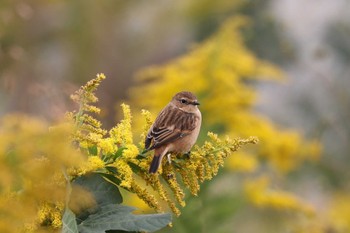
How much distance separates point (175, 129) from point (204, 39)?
291 inches

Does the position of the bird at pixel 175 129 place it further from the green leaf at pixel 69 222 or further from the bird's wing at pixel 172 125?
the green leaf at pixel 69 222

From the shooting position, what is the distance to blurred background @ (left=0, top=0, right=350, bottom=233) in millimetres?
5855

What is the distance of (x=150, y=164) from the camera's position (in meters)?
2.61

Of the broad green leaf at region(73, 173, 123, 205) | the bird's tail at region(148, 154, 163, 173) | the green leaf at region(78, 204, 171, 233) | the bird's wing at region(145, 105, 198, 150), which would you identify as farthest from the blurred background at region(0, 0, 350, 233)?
the green leaf at region(78, 204, 171, 233)

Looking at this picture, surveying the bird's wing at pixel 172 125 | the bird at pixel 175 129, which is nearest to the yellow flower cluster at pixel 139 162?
the bird at pixel 175 129

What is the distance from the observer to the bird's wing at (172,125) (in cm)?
345

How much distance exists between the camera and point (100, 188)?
2500 mm

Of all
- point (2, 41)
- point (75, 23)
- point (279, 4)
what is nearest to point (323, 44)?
point (279, 4)

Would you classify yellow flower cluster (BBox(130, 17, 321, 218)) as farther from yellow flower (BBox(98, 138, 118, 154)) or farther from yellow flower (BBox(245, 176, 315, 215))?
yellow flower (BBox(98, 138, 118, 154))

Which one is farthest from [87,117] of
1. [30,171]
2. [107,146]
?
[30,171]

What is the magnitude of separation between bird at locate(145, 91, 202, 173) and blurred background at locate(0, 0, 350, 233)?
0.29 meters

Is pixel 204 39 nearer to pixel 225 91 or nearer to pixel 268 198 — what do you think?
pixel 225 91

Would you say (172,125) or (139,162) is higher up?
(172,125)

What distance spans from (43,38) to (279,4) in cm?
512
